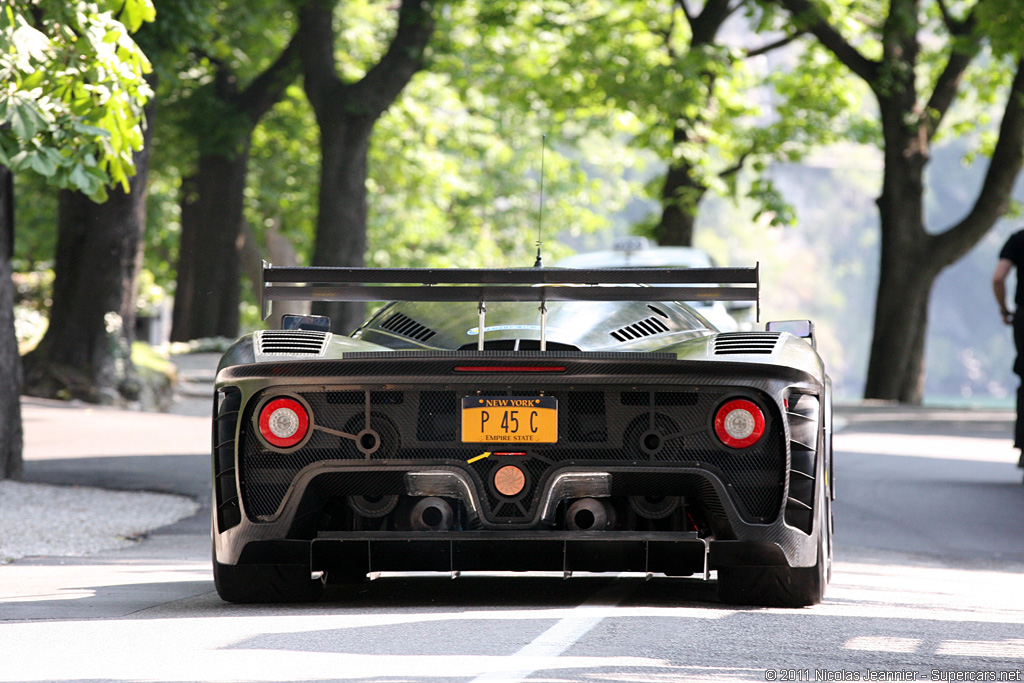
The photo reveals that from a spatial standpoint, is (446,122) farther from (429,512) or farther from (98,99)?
(429,512)

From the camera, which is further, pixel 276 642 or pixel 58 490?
pixel 58 490

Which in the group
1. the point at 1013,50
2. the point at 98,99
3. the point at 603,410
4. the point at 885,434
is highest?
the point at 1013,50

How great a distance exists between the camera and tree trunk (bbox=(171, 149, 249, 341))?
30062 millimetres

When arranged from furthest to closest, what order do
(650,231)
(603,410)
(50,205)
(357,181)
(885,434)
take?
(50,205), (650,231), (357,181), (885,434), (603,410)

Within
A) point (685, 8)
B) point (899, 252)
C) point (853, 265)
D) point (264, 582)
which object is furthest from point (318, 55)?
point (853, 265)

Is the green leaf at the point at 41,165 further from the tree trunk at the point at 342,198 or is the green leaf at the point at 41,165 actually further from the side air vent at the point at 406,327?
the tree trunk at the point at 342,198

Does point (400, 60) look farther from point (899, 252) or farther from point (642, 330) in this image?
point (642, 330)

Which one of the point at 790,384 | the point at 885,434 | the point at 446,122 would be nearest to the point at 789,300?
the point at 446,122

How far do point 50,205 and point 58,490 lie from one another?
2400 centimetres

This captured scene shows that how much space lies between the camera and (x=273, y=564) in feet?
16.2

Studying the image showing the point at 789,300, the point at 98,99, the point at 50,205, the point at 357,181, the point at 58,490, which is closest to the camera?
the point at 98,99

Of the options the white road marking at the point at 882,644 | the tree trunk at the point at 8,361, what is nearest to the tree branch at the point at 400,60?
the tree trunk at the point at 8,361

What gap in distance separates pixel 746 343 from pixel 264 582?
188 cm

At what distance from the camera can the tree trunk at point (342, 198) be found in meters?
22.4
